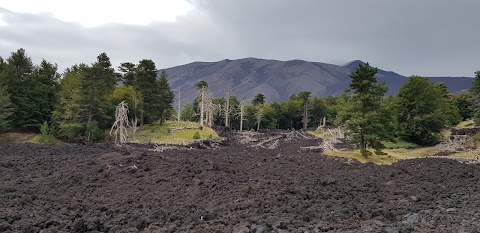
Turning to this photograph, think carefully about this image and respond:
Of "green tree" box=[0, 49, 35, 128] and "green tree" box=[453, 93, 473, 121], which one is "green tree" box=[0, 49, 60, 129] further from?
"green tree" box=[453, 93, 473, 121]

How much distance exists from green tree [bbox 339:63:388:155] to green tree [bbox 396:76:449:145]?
14.6m

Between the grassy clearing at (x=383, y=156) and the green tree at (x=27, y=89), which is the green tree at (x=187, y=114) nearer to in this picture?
the green tree at (x=27, y=89)

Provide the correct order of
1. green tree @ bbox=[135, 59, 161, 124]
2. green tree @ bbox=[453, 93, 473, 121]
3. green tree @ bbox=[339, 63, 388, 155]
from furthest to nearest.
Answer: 1. green tree @ bbox=[453, 93, 473, 121]
2. green tree @ bbox=[135, 59, 161, 124]
3. green tree @ bbox=[339, 63, 388, 155]

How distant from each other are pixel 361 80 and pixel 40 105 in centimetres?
3998

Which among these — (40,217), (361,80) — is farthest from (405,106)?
(40,217)

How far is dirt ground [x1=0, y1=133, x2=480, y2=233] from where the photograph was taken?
12.4m

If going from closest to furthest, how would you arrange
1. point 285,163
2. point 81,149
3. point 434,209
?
1. point 434,209
2. point 285,163
3. point 81,149

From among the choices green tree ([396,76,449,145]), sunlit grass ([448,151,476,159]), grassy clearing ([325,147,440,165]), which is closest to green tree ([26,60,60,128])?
grassy clearing ([325,147,440,165])

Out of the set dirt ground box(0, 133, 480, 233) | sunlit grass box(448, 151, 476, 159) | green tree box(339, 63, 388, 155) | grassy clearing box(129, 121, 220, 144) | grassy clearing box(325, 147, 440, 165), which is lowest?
dirt ground box(0, 133, 480, 233)

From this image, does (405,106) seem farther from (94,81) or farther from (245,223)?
(245,223)

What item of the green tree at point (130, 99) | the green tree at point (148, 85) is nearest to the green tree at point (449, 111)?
the green tree at point (148, 85)

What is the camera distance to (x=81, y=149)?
34.2 meters

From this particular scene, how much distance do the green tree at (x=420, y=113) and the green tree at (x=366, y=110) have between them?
14.6 metres

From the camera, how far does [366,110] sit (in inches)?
1292
